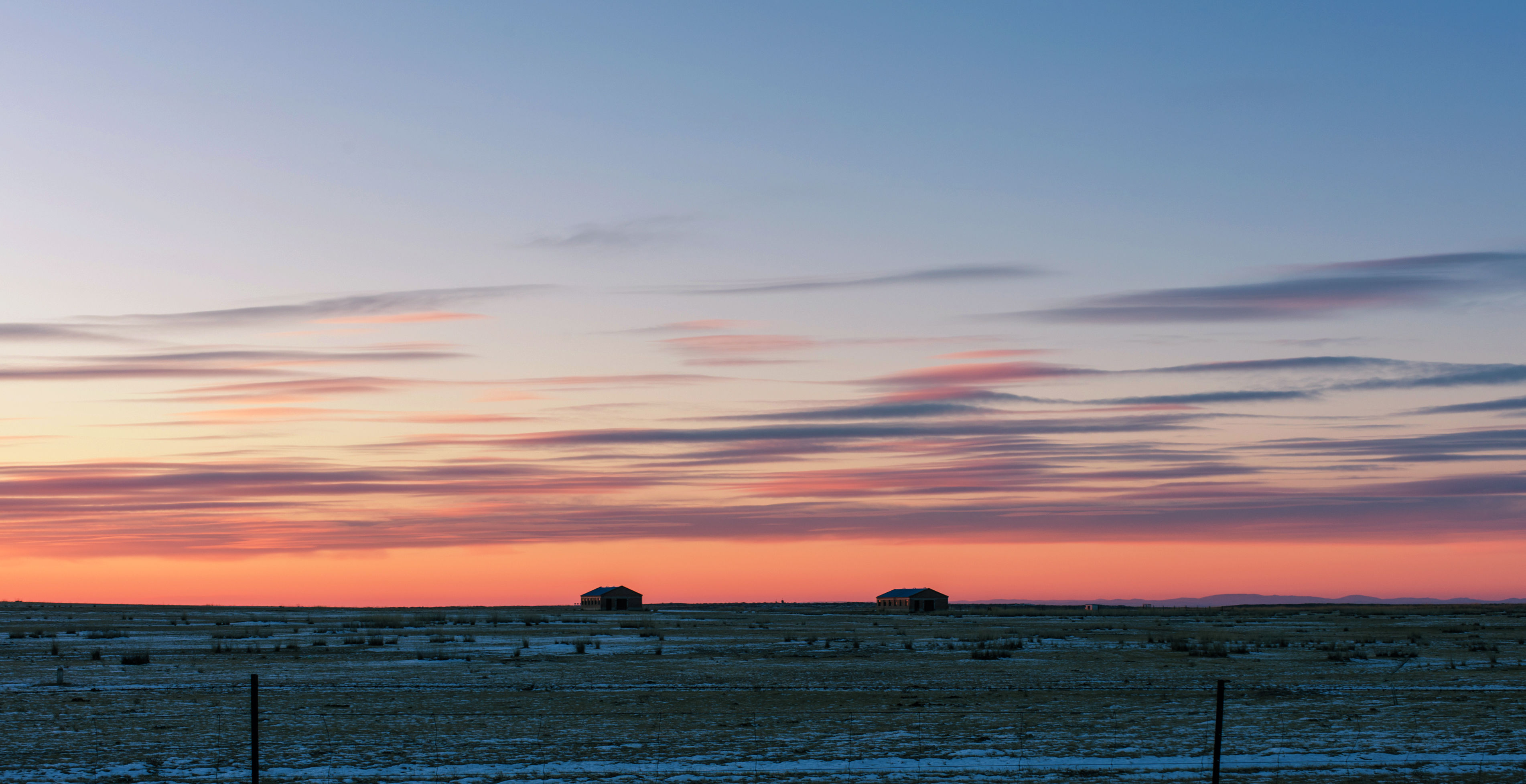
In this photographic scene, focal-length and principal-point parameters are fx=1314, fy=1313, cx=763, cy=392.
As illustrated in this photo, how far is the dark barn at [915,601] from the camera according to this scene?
478 ft

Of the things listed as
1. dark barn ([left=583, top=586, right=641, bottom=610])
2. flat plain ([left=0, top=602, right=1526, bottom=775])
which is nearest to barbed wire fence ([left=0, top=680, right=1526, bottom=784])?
flat plain ([left=0, top=602, right=1526, bottom=775])

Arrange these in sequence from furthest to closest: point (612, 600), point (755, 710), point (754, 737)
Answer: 1. point (612, 600)
2. point (755, 710)
3. point (754, 737)

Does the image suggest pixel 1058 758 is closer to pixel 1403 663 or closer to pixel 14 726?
pixel 14 726

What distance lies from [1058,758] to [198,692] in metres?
20.9

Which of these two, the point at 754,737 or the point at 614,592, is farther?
the point at 614,592

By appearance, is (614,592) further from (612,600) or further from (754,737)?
(754,737)

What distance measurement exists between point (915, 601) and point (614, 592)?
1320 inches

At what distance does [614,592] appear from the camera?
462ft

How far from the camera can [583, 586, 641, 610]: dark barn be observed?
139000 millimetres

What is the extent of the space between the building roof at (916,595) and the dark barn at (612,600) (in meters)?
29.7

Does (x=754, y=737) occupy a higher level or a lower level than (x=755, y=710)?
higher

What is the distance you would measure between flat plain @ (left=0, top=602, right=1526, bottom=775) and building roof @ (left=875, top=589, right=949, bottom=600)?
8905 cm

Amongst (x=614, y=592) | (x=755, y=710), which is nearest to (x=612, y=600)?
(x=614, y=592)

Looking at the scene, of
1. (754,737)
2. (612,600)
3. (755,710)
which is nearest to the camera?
(754,737)
